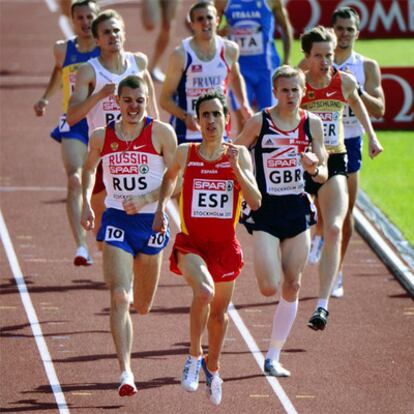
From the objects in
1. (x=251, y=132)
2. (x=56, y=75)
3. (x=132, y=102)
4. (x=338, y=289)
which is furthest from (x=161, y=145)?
(x=56, y=75)

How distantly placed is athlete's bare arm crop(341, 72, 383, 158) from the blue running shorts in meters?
2.07

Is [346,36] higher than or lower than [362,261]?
higher

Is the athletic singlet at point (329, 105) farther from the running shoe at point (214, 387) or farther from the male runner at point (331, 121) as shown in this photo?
the running shoe at point (214, 387)

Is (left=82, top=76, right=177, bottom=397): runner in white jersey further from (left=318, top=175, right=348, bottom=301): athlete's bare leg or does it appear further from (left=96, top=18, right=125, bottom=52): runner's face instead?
(left=96, top=18, right=125, bottom=52): runner's face

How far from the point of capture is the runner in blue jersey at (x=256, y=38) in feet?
53.4

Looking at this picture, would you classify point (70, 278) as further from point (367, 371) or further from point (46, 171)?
point (46, 171)

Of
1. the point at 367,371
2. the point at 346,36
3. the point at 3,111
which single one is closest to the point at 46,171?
the point at 3,111

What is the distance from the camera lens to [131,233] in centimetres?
1083

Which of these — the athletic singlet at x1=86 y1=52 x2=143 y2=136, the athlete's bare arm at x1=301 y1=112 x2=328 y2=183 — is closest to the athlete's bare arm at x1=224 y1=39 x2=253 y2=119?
the athletic singlet at x1=86 y1=52 x2=143 y2=136

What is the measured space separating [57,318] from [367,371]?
279 centimetres

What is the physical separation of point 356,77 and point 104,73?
7.05 feet

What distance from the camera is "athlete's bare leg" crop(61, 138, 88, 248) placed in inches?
547

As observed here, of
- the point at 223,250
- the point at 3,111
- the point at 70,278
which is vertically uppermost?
the point at 223,250

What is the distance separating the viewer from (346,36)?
42.6 ft
